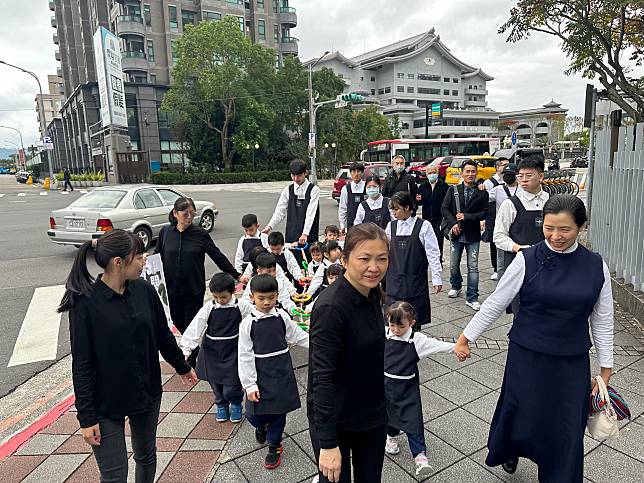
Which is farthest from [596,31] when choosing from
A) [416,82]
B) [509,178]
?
[416,82]

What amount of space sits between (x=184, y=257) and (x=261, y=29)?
53.3 metres

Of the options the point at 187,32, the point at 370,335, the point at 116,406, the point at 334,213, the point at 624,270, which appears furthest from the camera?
the point at 187,32

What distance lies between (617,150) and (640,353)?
3.34 meters

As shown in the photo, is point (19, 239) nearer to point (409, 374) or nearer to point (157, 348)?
point (157, 348)

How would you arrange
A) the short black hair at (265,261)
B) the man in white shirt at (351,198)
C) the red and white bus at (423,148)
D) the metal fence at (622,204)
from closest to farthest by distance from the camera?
the short black hair at (265,261), the metal fence at (622,204), the man in white shirt at (351,198), the red and white bus at (423,148)

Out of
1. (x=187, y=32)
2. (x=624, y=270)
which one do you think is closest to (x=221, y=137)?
(x=187, y=32)

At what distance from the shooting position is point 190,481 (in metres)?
2.82

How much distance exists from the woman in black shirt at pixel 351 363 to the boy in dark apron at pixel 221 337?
1511mm

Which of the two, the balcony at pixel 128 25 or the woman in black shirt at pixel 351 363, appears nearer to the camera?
the woman in black shirt at pixel 351 363

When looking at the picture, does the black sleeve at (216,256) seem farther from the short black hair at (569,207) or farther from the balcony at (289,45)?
the balcony at (289,45)

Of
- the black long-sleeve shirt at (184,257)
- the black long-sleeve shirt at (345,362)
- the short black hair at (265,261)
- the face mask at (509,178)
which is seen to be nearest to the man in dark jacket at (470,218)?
the face mask at (509,178)

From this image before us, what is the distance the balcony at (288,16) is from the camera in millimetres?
51656

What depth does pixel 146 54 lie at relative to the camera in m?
43.5

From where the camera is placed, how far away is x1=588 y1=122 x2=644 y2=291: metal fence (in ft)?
17.3
